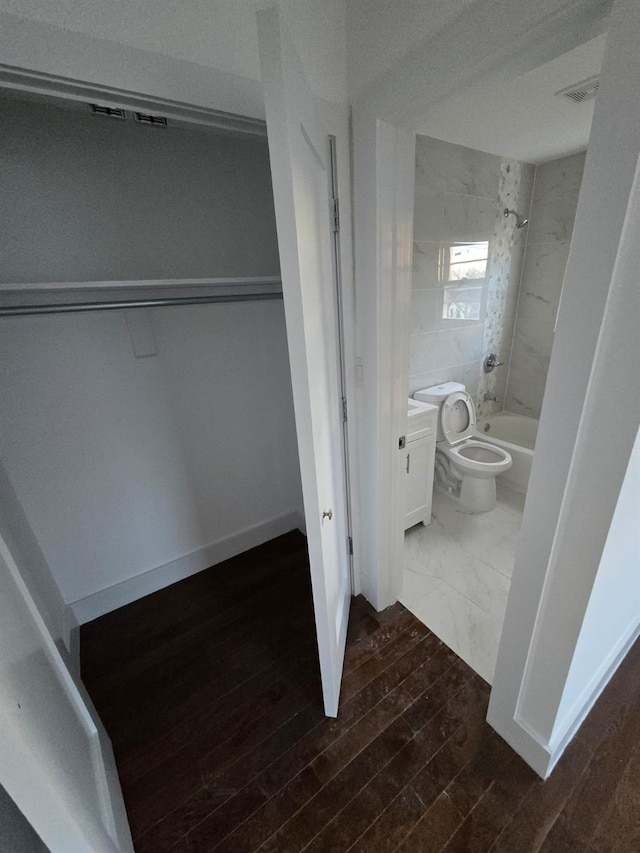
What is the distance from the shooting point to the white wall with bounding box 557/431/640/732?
848 mm

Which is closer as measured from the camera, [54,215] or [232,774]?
[232,774]

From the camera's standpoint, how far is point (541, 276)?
292 cm

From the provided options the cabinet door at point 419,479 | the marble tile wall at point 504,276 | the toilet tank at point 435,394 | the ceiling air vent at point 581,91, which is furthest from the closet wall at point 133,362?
the marble tile wall at point 504,276

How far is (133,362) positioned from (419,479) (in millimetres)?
1701

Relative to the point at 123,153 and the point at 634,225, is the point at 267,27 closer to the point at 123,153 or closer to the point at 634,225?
the point at 634,225

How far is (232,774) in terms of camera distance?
1162 millimetres

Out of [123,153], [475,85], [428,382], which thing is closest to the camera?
[475,85]

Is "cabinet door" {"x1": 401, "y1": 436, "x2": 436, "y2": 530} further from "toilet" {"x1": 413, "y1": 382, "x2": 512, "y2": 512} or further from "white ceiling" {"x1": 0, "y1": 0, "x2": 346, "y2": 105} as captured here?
"white ceiling" {"x1": 0, "y1": 0, "x2": 346, "y2": 105}

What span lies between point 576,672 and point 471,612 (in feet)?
2.16

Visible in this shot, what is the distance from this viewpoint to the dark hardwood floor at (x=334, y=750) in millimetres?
1017

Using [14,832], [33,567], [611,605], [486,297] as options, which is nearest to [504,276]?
[486,297]

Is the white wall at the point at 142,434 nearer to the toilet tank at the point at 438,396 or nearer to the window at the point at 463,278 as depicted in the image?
the toilet tank at the point at 438,396

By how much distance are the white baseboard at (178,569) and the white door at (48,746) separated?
2.39 ft

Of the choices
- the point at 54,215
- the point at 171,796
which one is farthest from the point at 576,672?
the point at 54,215
